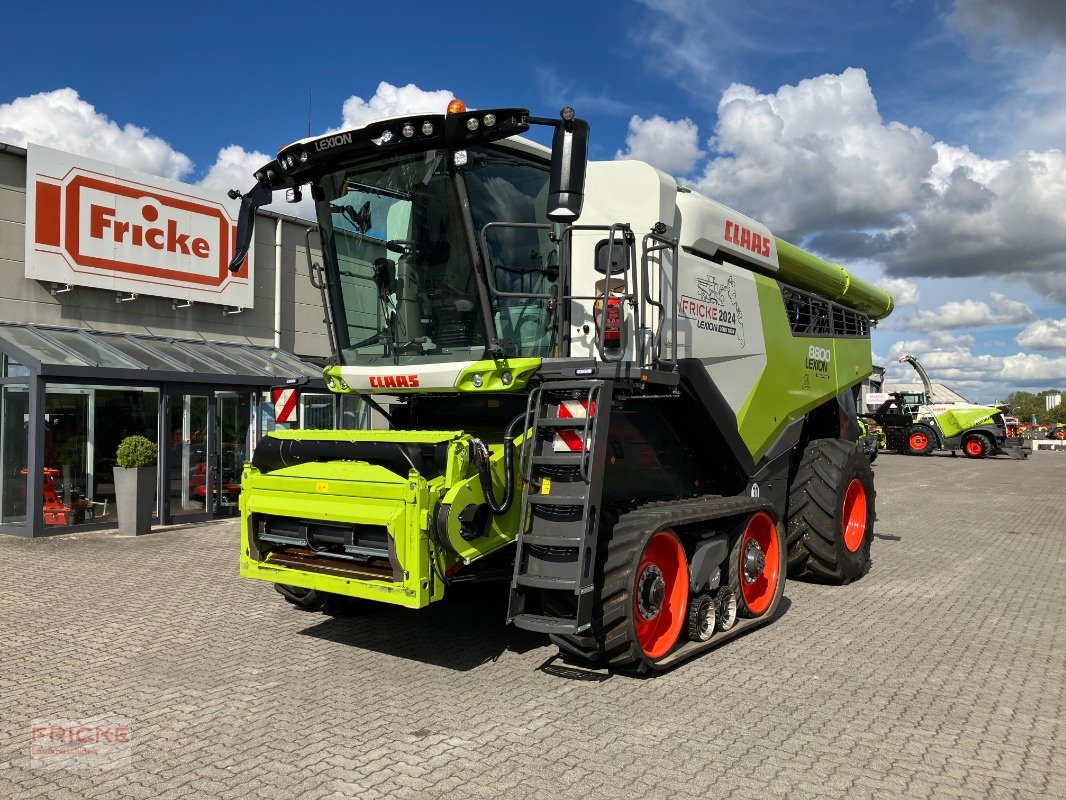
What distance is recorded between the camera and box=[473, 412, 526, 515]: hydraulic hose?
5.12 m

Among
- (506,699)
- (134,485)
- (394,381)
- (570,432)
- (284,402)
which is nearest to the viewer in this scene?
(506,699)

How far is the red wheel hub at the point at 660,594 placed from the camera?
5.26m

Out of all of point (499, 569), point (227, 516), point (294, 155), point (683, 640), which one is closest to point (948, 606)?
point (683, 640)

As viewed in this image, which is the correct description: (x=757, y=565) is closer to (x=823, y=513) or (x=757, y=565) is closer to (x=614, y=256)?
(x=823, y=513)

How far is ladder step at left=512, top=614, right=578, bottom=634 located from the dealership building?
6.02m

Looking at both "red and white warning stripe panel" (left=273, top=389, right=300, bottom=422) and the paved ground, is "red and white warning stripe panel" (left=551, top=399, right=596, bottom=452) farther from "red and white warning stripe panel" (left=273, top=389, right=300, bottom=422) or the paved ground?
"red and white warning stripe panel" (left=273, top=389, right=300, bottom=422)

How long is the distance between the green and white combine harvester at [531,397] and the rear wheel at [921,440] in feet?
88.7

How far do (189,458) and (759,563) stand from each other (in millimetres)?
9564

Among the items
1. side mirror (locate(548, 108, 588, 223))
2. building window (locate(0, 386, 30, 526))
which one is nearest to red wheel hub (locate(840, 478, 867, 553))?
side mirror (locate(548, 108, 588, 223))

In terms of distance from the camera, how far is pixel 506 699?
188 inches

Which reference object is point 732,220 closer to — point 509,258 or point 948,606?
point 509,258

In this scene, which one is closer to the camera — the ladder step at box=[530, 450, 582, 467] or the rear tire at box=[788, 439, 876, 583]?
the ladder step at box=[530, 450, 582, 467]

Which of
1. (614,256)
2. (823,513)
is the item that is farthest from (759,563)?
(614,256)

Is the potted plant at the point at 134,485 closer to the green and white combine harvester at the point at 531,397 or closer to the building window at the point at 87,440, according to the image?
the building window at the point at 87,440
